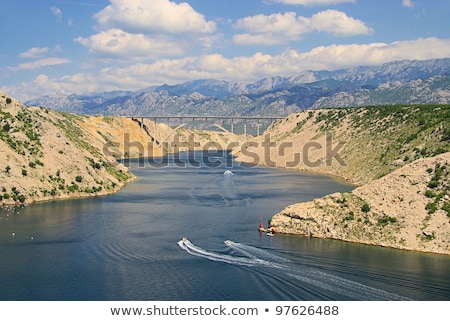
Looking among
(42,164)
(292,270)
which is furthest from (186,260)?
(42,164)

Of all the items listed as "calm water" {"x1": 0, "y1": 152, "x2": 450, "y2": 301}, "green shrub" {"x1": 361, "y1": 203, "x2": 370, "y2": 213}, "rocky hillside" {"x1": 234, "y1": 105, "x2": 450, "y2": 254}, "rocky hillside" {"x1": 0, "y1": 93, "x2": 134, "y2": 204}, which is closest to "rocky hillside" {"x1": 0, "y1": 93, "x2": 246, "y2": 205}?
"rocky hillside" {"x1": 0, "y1": 93, "x2": 134, "y2": 204}

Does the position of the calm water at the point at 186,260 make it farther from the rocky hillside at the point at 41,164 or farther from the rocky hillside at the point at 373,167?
the rocky hillside at the point at 41,164

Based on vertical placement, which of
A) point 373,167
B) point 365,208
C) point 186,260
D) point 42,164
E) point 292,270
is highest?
point 42,164

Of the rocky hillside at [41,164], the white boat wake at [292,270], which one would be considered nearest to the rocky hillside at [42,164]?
the rocky hillside at [41,164]

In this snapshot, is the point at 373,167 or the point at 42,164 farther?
the point at 373,167

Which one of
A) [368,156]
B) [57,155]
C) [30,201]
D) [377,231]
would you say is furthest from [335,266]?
[368,156]

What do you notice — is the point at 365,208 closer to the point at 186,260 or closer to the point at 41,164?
the point at 186,260

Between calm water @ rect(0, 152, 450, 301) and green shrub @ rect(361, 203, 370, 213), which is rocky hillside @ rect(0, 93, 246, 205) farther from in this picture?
green shrub @ rect(361, 203, 370, 213)
